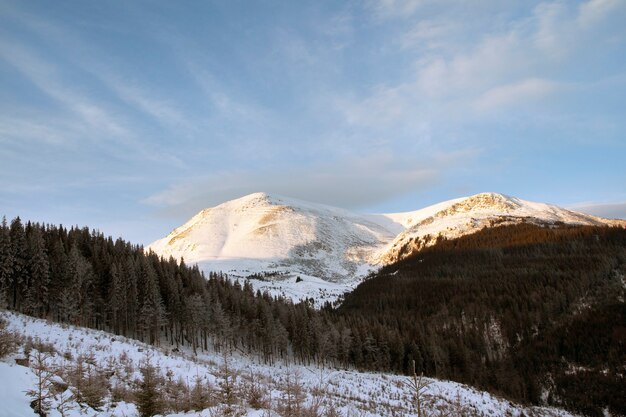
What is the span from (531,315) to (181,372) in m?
107

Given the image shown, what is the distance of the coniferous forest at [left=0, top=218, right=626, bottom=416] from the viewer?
59500mm

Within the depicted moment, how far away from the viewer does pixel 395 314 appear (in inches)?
4673

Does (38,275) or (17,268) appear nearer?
(17,268)

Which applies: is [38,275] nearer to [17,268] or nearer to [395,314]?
[17,268]

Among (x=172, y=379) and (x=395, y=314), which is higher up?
(x=172, y=379)

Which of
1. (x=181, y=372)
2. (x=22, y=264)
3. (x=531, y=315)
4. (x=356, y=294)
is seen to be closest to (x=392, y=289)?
(x=356, y=294)

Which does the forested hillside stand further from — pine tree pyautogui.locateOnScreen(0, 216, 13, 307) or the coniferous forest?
pine tree pyautogui.locateOnScreen(0, 216, 13, 307)

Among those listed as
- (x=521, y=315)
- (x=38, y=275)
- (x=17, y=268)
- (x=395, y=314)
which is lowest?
(x=521, y=315)

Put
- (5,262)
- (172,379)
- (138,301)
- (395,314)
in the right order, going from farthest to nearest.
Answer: (395,314) < (138,301) < (5,262) < (172,379)

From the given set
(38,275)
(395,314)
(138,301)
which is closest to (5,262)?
(38,275)

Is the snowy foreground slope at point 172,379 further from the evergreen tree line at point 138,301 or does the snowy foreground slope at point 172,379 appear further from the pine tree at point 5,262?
the pine tree at point 5,262

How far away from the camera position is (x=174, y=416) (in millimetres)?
10773

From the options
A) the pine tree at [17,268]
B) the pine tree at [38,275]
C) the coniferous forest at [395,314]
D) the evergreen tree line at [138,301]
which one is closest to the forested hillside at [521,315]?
the coniferous forest at [395,314]

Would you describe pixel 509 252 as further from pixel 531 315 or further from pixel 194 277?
pixel 194 277
